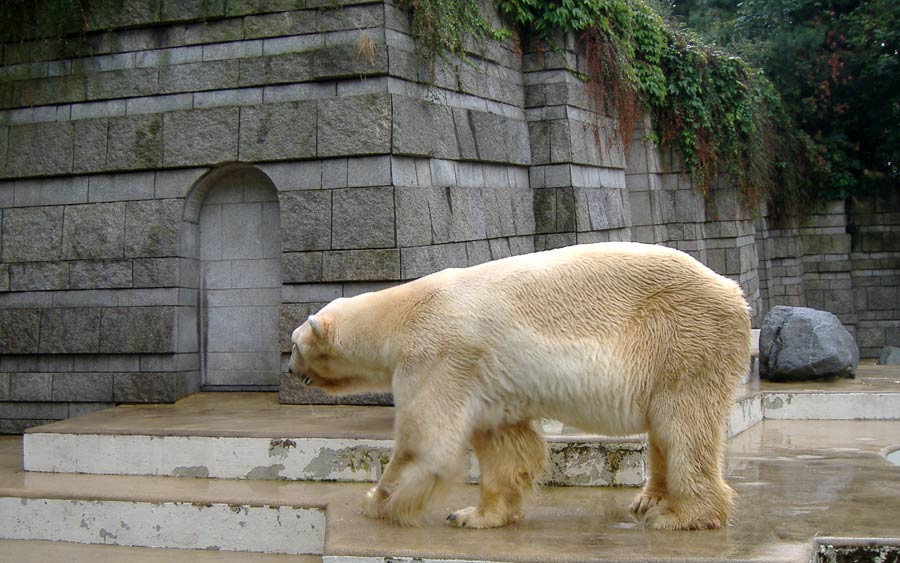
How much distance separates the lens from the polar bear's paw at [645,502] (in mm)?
4824

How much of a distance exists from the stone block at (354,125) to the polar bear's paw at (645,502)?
4260mm

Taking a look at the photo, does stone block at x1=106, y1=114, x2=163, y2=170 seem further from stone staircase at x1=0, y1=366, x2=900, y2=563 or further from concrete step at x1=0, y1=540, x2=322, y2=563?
concrete step at x1=0, y1=540, x2=322, y2=563

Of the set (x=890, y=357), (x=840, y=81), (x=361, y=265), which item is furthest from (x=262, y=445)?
(x=840, y=81)

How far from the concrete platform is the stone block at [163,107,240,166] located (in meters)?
3.06

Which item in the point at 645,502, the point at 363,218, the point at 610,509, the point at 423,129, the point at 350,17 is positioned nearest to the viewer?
the point at 645,502

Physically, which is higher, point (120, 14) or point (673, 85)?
point (673, 85)

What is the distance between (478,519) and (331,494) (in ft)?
4.83

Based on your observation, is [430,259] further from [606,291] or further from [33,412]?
[33,412]

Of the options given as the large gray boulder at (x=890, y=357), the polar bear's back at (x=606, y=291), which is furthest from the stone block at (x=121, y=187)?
the large gray boulder at (x=890, y=357)

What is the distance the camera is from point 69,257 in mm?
9180

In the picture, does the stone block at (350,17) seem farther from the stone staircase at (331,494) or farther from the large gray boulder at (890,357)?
the large gray boulder at (890,357)

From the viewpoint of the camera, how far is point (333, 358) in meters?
5.01

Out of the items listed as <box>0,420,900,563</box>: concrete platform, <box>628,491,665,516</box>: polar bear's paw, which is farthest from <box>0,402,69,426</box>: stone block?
<box>628,491,665,516</box>: polar bear's paw

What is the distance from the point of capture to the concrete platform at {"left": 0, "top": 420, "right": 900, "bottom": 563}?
415 cm
